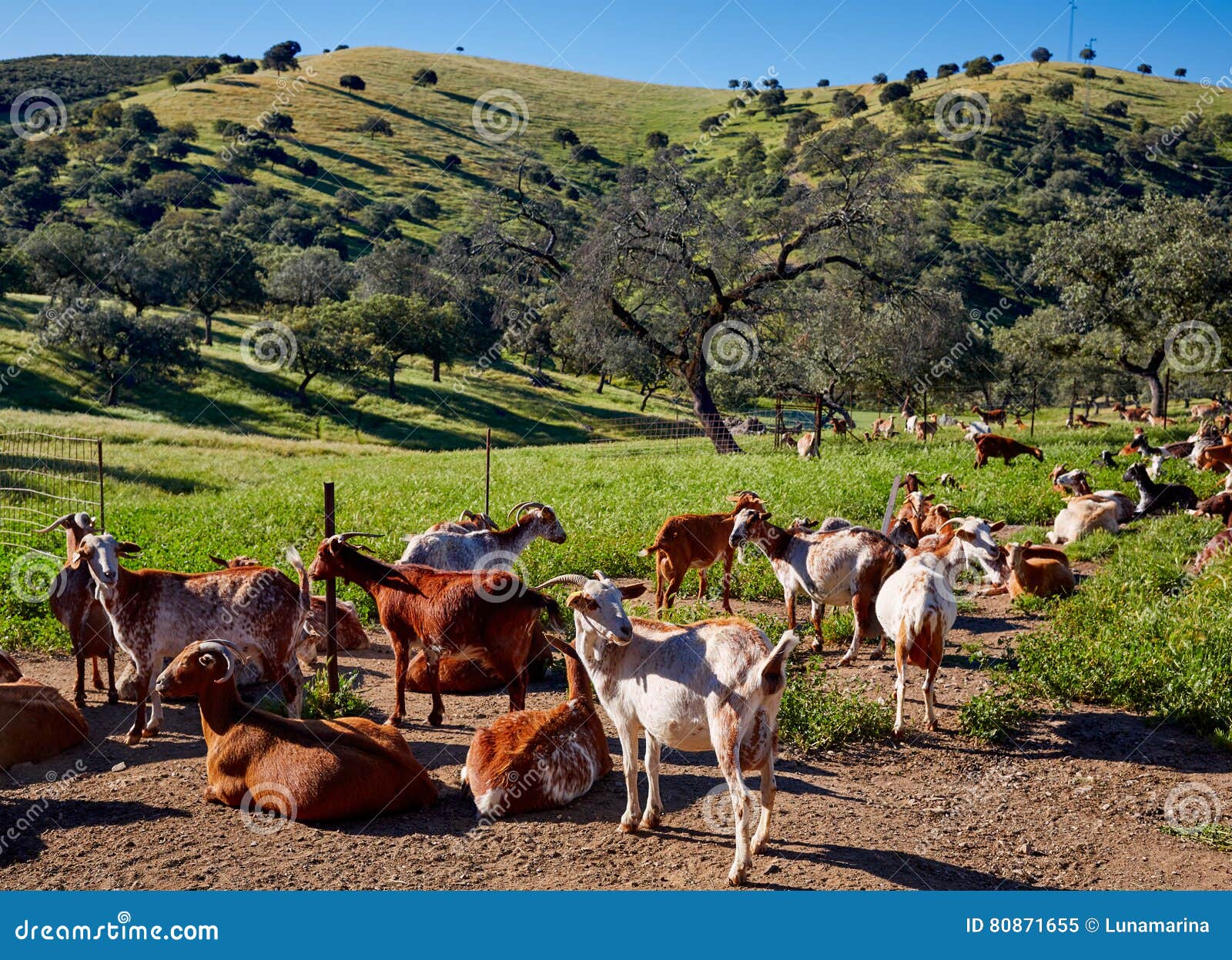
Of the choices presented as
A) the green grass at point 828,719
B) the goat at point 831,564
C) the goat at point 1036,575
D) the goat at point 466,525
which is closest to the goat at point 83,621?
the goat at point 466,525

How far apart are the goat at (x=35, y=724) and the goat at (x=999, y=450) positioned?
19.3m

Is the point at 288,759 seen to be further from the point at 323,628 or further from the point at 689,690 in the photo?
the point at 323,628

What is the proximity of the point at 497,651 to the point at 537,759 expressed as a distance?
6.25ft

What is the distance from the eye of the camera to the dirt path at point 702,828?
21.4ft

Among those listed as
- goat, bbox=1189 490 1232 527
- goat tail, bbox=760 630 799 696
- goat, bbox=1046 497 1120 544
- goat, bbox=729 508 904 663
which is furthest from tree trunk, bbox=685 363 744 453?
goat tail, bbox=760 630 799 696

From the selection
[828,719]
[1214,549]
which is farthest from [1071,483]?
[828,719]

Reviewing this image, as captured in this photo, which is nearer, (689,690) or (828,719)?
(689,690)

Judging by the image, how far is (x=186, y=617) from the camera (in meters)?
9.00

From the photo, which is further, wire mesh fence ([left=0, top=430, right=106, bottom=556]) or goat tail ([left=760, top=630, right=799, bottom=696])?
wire mesh fence ([left=0, top=430, right=106, bottom=556])

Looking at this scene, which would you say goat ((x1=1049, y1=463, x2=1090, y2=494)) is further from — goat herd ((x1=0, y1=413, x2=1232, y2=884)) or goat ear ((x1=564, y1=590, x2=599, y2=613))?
goat ear ((x1=564, y1=590, x2=599, y2=613))

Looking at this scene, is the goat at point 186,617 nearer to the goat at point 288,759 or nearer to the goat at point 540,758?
the goat at point 288,759

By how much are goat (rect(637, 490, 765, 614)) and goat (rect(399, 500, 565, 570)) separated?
1312 millimetres

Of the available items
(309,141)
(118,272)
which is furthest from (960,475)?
(309,141)

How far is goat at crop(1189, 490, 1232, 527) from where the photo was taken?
17.1 m
